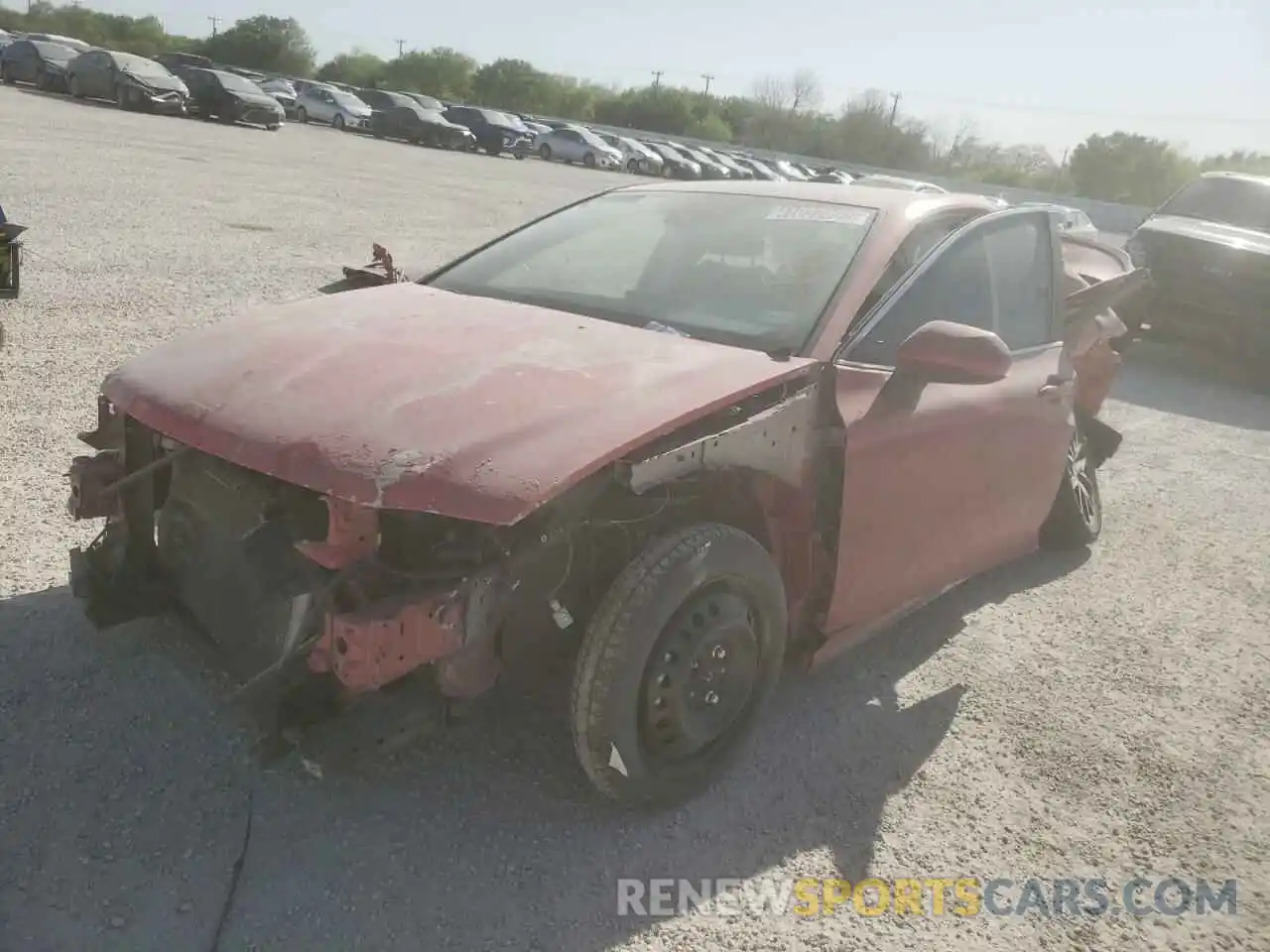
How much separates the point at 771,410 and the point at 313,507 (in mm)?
1204

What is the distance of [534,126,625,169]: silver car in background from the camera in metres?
37.3

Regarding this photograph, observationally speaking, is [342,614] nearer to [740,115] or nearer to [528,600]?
[528,600]

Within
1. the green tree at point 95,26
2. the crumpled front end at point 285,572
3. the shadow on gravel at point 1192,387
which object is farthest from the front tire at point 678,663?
the green tree at point 95,26

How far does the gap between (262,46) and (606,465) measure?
74005 millimetres

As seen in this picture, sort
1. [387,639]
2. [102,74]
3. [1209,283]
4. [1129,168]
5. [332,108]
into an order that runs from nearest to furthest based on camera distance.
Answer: [387,639]
[1209,283]
[102,74]
[332,108]
[1129,168]

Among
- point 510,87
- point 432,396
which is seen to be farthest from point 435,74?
point 432,396

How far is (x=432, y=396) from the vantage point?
247 centimetres

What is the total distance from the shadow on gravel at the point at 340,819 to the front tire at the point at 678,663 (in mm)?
164

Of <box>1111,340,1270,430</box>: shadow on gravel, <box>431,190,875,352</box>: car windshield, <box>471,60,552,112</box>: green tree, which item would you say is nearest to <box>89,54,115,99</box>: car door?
<box>1111,340,1270,430</box>: shadow on gravel

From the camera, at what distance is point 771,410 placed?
275 cm

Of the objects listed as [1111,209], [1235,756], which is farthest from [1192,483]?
[1111,209]

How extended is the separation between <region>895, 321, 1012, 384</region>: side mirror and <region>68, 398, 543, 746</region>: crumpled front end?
50.6 inches

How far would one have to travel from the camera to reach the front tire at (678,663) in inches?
97.1

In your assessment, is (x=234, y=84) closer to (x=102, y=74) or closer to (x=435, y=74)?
(x=102, y=74)
